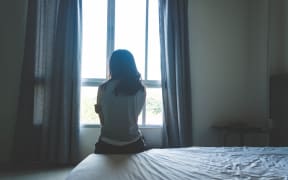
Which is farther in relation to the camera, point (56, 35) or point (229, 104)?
point (229, 104)

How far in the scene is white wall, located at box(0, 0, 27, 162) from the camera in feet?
12.0

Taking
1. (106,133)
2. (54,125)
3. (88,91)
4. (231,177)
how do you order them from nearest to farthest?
(231,177)
(106,133)
(54,125)
(88,91)

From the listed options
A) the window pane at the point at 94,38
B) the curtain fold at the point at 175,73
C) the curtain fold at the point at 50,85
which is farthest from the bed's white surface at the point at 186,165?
the window pane at the point at 94,38

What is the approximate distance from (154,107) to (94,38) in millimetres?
1257

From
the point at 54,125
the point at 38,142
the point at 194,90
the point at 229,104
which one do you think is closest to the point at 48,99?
the point at 54,125

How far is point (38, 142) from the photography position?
11.8 ft

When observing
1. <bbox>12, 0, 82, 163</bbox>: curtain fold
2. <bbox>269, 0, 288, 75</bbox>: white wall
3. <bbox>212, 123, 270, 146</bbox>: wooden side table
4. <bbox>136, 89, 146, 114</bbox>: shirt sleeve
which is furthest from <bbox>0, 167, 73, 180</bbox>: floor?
<bbox>269, 0, 288, 75</bbox>: white wall

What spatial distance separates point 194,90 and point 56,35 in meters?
1.99

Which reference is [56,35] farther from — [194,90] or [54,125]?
[194,90]

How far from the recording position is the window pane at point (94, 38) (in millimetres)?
3877

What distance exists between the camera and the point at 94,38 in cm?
391

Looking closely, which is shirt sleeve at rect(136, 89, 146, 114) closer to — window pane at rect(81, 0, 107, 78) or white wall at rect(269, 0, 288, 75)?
window pane at rect(81, 0, 107, 78)

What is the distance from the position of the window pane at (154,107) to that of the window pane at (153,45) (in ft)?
0.65

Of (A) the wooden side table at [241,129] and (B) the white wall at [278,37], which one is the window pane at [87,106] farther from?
(B) the white wall at [278,37]
